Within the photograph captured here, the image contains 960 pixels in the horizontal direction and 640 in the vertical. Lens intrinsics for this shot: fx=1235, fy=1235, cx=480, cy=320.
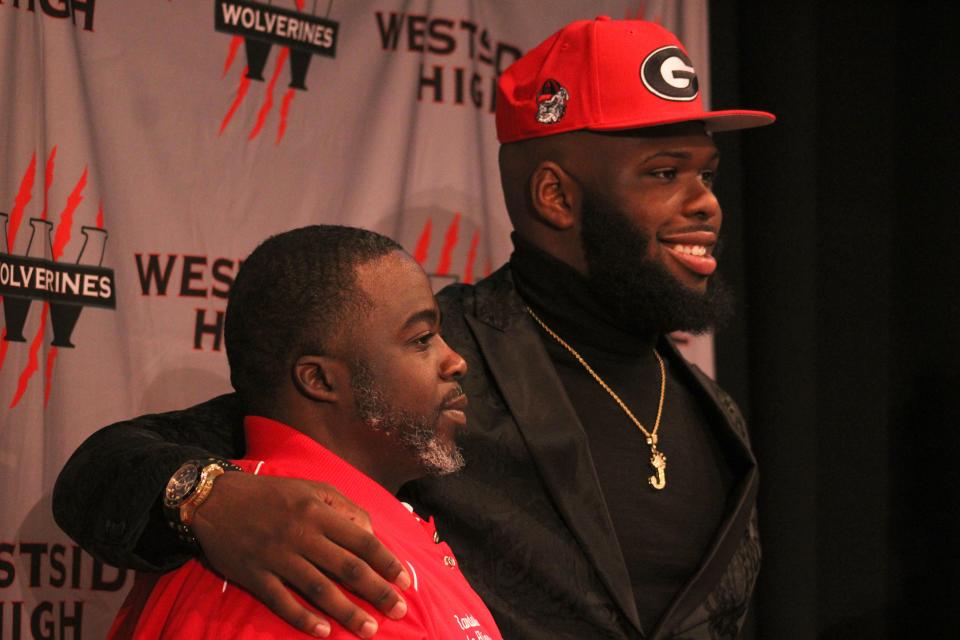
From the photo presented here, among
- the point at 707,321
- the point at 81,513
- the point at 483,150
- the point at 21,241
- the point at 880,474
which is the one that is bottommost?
the point at 880,474

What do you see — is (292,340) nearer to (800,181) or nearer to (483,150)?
(483,150)

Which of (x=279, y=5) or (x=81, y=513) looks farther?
(x=279, y=5)

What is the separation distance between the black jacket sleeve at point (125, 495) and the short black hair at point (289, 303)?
12 cm

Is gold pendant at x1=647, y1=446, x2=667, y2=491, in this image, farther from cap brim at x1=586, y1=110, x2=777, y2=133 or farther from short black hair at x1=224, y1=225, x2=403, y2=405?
short black hair at x1=224, y1=225, x2=403, y2=405

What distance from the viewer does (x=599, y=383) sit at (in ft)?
5.98

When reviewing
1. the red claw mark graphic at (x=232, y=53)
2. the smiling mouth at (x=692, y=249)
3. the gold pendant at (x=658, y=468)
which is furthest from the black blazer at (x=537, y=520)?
the red claw mark graphic at (x=232, y=53)

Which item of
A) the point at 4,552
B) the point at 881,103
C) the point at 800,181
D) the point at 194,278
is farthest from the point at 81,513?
the point at 881,103

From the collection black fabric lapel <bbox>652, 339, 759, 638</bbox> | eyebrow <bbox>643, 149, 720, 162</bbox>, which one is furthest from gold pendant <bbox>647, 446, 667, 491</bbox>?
eyebrow <bbox>643, 149, 720, 162</bbox>

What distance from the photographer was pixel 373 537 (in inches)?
43.9

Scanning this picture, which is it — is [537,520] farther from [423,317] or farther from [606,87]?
[606,87]

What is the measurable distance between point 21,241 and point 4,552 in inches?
19.7

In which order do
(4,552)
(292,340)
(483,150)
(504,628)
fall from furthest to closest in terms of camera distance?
(483,150)
(4,552)
(504,628)
(292,340)

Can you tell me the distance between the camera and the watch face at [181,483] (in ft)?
4.08

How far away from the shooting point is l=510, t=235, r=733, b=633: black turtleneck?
1.72 metres
